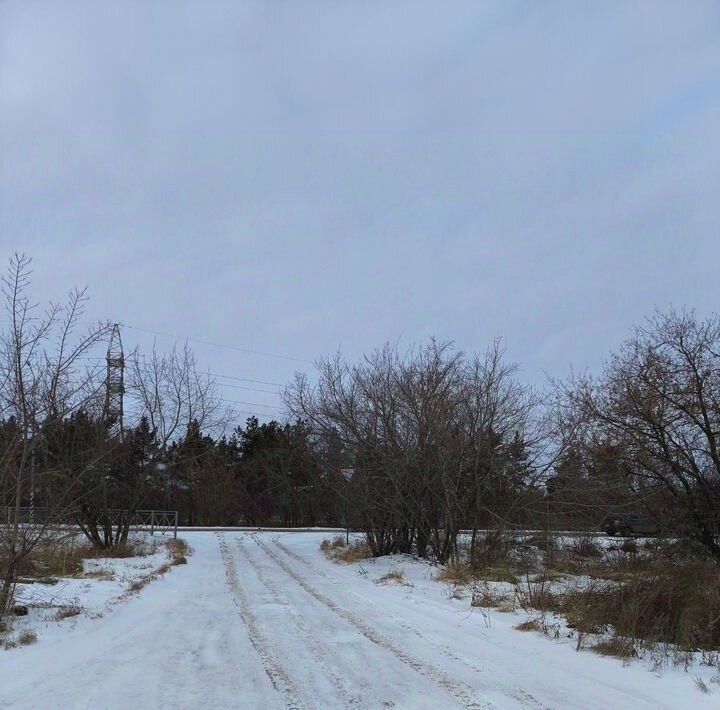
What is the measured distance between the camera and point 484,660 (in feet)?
25.6

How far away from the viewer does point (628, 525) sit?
24.8m

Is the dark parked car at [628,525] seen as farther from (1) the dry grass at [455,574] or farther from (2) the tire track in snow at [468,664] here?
(2) the tire track in snow at [468,664]

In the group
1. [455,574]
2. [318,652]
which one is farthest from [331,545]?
[318,652]

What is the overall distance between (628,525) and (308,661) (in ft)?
65.8

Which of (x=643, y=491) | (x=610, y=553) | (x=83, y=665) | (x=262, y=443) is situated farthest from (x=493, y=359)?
(x=262, y=443)

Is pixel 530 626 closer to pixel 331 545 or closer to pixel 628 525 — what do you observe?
pixel 628 525

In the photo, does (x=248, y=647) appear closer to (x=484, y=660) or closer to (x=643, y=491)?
(x=484, y=660)

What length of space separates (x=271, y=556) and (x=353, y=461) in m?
3.78

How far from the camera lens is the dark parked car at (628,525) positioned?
18.3 m

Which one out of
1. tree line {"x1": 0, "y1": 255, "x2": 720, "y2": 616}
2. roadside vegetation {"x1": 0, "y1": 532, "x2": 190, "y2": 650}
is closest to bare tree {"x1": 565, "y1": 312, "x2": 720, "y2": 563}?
tree line {"x1": 0, "y1": 255, "x2": 720, "y2": 616}

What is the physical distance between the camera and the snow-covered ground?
242 inches

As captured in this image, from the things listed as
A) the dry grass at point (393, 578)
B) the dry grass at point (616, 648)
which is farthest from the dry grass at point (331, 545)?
the dry grass at point (616, 648)

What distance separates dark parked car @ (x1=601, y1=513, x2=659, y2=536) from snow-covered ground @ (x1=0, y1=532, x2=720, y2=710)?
7.79 m

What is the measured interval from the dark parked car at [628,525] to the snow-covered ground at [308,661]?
7.79m
